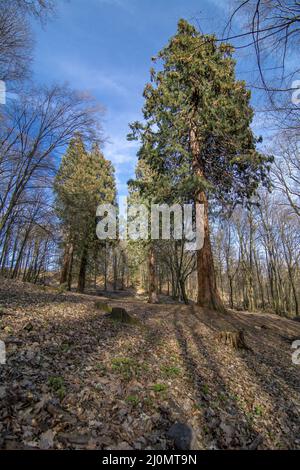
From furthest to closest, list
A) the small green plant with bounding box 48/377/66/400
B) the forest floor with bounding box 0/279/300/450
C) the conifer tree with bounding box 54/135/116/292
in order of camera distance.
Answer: the conifer tree with bounding box 54/135/116/292 → the small green plant with bounding box 48/377/66/400 → the forest floor with bounding box 0/279/300/450

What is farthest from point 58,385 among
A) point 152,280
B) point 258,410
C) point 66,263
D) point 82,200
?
point 66,263

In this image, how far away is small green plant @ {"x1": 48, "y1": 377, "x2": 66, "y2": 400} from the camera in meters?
2.87

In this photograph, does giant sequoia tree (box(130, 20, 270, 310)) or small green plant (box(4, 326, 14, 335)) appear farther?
giant sequoia tree (box(130, 20, 270, 310))

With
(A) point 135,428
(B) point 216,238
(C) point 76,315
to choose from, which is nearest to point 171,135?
(C) point 76,315

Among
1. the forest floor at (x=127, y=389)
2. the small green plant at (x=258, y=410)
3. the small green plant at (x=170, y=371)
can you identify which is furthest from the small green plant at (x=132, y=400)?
the small green plant at (x=258, y=410)

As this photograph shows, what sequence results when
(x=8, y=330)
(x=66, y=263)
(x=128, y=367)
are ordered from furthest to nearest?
(x=66, y=263)
(x=8, y=330)
(x=128, y=367)

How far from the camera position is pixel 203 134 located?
10461 millimetres

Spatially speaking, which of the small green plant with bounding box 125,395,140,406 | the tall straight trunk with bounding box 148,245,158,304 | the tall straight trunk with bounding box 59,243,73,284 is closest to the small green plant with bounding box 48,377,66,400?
the small green plant with bounding box 125,395,140,406

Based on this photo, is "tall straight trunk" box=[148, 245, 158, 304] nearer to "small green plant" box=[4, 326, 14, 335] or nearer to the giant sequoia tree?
the giant sequoia tree

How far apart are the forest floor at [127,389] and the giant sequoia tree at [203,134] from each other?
531 centimetres

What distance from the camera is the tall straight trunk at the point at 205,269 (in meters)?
10.1

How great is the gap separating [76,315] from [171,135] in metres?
7.59

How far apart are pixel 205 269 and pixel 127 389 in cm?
739

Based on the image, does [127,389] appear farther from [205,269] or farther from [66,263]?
[66,263]
